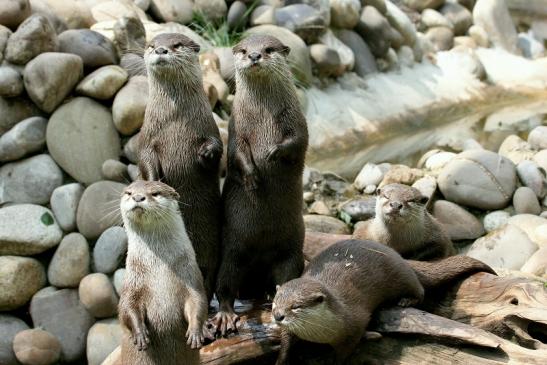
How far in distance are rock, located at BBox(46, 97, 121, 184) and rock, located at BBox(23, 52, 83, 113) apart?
12 cm

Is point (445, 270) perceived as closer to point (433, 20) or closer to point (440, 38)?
point (440, 38)

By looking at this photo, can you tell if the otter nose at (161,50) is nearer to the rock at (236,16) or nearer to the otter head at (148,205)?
the otter head at (148,205)

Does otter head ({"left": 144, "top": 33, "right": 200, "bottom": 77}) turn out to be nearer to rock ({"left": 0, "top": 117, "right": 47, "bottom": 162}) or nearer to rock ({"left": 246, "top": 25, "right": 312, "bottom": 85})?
rock ({"left": 0, "top": 117, "right": 47, "bottom": 162})

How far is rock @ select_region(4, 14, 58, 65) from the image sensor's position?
A: 5.75 meters

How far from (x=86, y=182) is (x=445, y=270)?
9.71 feet

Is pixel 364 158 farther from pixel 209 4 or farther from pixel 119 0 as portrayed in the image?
pixel 119 0

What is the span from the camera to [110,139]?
18.9ft

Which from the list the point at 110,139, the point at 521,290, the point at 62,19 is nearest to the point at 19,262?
the point at 110,139

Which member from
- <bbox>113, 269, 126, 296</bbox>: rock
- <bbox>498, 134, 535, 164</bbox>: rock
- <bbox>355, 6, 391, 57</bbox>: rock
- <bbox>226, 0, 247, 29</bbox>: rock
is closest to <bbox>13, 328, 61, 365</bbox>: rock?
<bbox>113, 269, 126, 296</bbox>: rock

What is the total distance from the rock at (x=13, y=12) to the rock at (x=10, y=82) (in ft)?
1.68

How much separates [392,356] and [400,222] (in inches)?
40.9

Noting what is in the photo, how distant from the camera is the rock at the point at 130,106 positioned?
563 centimetres

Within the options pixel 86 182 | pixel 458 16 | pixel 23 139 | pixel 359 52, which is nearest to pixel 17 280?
pixel 86 182

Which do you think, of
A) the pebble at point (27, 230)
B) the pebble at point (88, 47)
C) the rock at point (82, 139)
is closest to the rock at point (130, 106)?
the rock at point (82, 139)
